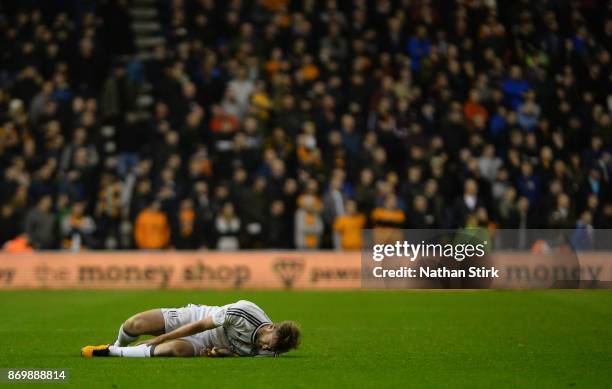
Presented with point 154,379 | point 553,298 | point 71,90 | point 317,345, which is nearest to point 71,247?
point 71,90

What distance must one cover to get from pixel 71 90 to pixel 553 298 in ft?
38.3

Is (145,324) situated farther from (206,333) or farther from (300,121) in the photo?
(300,121)

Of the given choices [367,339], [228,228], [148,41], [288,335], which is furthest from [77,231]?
[288,335]

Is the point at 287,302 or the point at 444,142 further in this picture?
the point at 444,142

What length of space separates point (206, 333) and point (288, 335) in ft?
3.91

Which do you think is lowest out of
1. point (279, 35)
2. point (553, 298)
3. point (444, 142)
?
point (553, 298)

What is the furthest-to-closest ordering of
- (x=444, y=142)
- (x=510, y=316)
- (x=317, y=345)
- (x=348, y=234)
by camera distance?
(x=444, y=142), (x=348, y=234), (x=510, y=316), (x=317, y=345)

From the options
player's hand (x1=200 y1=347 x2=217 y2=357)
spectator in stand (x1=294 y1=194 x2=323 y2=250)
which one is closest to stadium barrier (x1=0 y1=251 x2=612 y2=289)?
spectator in stand (x1=294 y1=194 x2=323 y2=250)

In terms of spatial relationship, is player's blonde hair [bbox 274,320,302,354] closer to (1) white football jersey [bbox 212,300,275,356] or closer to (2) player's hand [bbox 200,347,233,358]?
(1) white football jersey [bbox 212,300,275,356]

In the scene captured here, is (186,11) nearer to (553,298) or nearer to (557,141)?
(557,141)

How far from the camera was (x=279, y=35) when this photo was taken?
87.2ft

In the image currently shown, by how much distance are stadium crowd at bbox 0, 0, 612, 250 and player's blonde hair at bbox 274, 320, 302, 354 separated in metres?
11.7

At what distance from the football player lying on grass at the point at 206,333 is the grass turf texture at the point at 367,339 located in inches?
7.5

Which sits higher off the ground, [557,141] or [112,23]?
[112,23]
